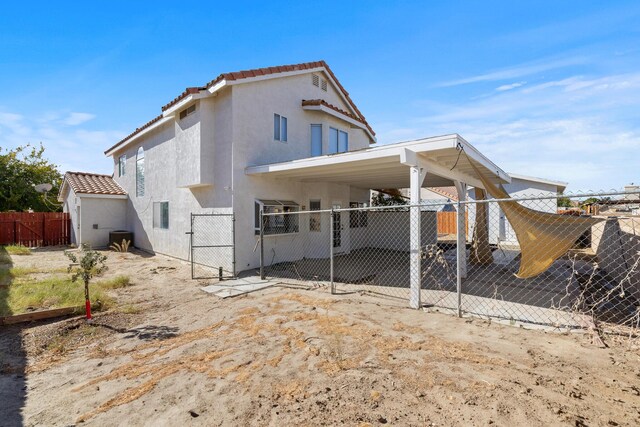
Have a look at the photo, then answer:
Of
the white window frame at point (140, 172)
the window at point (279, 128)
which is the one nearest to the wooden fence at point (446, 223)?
the window at point (279, 128)

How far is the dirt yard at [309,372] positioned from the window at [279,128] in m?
6.79

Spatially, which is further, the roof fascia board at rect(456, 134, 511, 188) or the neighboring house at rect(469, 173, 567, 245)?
the neighboring house at rect(469, 173, 567, 245)

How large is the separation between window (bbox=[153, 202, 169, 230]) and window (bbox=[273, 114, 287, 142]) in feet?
18.6

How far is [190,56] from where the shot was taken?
984 cm

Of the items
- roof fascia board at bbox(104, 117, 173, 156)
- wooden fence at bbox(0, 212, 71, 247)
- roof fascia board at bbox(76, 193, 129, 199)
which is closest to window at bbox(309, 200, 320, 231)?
roof fascia board at bbox(104, 117, 173, 156)

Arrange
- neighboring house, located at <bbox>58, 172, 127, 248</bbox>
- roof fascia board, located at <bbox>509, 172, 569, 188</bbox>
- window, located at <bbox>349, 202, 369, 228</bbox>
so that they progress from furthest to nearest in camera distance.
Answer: roof fascia board, located at <bbox>509, 172, 569, 188</bbox> < neighboring house, located at <bbox>58, 172, 127, 248</bbox> < window, located at <bbox>349, 202, 369, 228</bbox>

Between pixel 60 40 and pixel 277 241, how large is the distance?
823 centimetres

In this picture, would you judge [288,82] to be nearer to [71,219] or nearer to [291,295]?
[291,295]

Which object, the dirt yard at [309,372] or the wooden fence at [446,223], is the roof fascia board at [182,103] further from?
the wooden fence at [446,223]

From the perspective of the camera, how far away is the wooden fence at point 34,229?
16297mm

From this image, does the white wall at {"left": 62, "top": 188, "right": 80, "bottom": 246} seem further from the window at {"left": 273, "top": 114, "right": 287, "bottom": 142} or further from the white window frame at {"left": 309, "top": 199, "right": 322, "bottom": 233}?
the white window frame at {"left": 309, "top": 199, "right": 322, "bottom": 233}

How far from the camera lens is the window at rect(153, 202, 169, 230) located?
12887 mm

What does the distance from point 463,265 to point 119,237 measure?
1553 cm

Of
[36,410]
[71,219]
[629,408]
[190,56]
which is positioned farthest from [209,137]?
[71,219]
